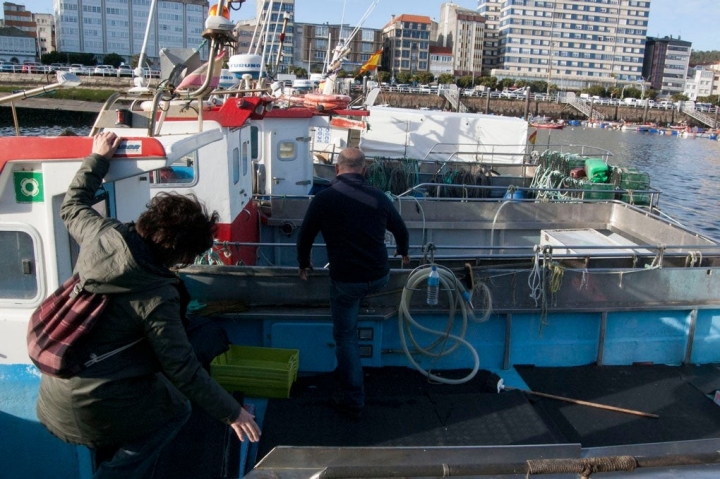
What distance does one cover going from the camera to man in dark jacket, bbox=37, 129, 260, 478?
8.54 ft

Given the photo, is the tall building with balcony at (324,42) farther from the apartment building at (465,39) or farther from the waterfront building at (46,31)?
the waterfront building at (46,31)

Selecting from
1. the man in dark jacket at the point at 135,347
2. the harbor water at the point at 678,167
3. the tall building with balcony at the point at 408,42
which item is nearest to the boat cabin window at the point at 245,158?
the man in dark jacket at the point at 135,347

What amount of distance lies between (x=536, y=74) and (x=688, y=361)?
A: 5961 inches

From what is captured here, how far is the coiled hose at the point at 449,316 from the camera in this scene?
16.9 feet

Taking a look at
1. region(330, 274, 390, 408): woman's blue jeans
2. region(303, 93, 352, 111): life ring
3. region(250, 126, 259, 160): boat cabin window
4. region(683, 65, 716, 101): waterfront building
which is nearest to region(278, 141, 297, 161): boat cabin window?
region(250, 126, 259, 160): boat cabin window

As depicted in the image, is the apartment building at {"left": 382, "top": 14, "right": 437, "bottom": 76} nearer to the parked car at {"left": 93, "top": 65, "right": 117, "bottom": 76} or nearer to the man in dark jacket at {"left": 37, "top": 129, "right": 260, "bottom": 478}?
the parked car at {"left": 93, "top": 65, "right": 117, "bottom": 76}

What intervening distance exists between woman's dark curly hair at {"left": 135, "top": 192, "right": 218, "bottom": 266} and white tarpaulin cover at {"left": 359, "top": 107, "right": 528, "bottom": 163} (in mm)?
17522

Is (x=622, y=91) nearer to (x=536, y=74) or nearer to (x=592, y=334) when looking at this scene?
(x=536, y=74)

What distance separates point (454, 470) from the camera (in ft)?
7.51

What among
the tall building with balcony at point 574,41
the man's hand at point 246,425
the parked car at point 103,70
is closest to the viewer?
the man's hand at point 246,425

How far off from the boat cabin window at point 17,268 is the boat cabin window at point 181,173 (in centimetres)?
316

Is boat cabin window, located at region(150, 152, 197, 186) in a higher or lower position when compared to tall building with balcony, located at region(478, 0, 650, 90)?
lower

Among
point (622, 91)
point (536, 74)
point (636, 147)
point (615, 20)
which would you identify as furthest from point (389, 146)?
point (615, 20)

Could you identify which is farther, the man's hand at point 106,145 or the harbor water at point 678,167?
the harbor water at point 678,167
